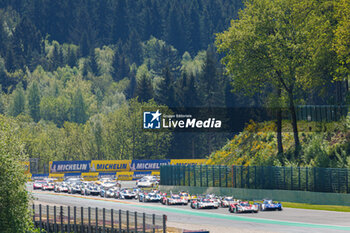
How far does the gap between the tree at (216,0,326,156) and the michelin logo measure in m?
81.6

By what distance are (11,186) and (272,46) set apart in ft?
159

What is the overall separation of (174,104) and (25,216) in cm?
13983

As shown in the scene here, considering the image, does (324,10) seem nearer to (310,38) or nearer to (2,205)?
(310,38)

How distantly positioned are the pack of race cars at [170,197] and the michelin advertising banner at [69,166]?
24.3 meters

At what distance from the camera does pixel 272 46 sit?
79.7 m

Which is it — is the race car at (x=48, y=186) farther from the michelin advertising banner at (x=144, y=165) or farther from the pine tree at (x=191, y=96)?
the pine tree at (x=191, y=96)

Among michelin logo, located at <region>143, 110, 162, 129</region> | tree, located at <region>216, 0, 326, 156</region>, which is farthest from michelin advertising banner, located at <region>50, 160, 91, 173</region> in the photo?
tree, located at <region>216, 0, 326, 156</region>

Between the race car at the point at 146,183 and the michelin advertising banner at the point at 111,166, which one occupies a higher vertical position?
the michelin advertising banner at the point at 111,166

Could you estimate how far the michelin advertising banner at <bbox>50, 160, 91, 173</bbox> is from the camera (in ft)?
425

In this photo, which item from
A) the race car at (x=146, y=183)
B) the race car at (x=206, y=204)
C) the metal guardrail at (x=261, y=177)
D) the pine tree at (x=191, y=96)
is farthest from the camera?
the pine tree at (x=191, y=96)

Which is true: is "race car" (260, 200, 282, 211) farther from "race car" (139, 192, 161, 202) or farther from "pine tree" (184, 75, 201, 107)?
"pine tree" (184, 75, 201, 107)

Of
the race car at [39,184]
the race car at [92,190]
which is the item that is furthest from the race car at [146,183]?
the race car at [92,190]

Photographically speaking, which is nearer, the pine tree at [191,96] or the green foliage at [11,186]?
the green foliage at [11,186]

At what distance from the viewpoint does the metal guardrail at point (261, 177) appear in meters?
65.2
